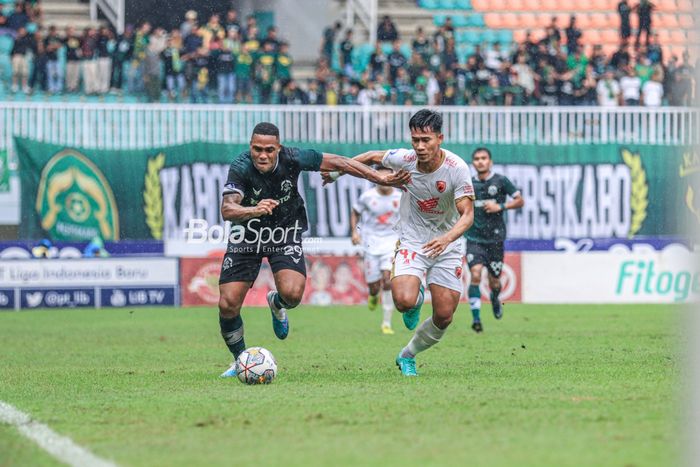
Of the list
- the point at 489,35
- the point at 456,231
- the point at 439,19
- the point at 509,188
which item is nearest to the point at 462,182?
the point at 456,231

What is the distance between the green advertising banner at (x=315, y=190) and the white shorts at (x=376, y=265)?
29.7 ft

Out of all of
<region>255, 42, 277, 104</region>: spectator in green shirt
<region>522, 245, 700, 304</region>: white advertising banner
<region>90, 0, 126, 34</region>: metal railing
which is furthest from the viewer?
<region>90, 0, 126, 34</region>: metal railing

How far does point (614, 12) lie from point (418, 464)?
106ft

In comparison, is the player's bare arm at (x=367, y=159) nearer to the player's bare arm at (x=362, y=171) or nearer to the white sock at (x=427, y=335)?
the player's bare arm at (x=362, y=171)

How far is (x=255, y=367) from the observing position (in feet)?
36.5

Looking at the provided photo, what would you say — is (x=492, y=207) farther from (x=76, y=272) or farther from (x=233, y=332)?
(x=76, y=272)

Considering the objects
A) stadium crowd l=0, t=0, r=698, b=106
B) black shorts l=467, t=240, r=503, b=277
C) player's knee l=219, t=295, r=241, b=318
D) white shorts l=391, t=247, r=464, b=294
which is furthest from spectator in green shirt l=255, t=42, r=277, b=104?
white shorts l=391, t=247, r=464, b=294

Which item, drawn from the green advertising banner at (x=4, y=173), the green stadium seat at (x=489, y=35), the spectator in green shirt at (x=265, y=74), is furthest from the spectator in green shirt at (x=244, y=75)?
the green stadium seat at (x=489, y=35)

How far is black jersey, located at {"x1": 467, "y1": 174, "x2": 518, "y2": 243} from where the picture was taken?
18.2 meters

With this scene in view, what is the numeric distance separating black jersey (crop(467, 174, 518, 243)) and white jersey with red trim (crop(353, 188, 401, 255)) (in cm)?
124

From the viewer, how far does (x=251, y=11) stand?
36125 millimetres

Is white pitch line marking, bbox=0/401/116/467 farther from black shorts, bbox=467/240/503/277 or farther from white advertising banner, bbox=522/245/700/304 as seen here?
white advertising banner, bbox=522/245/700/304

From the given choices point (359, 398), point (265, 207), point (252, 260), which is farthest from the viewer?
point (252, 260)

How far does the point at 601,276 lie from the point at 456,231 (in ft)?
51.5
